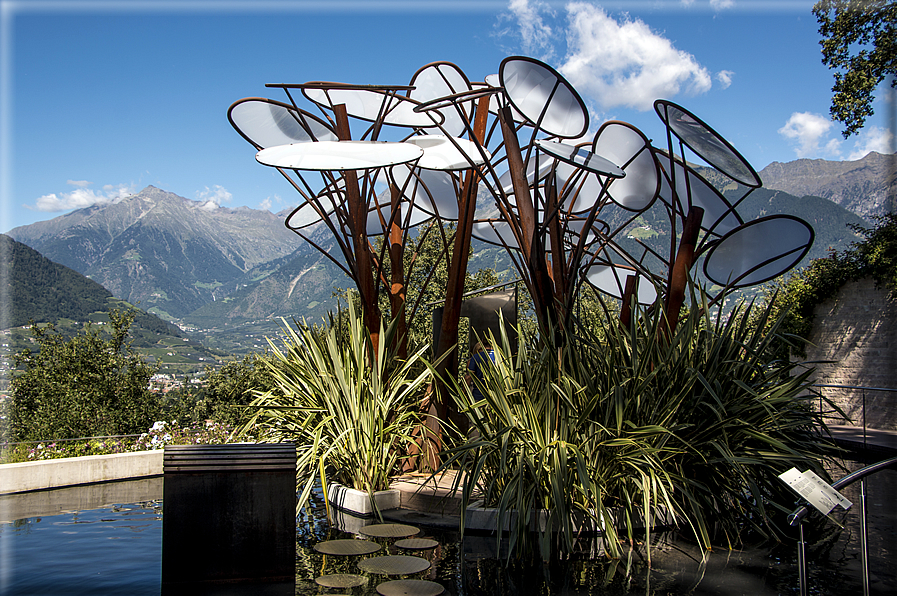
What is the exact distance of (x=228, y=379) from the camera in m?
24.0

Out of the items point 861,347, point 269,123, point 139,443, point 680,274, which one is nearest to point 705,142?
point 680,274

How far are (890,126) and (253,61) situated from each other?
1000 centimetres

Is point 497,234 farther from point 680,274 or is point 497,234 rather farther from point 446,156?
Result: point 680,274

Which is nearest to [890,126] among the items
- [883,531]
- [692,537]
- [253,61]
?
[883,531]

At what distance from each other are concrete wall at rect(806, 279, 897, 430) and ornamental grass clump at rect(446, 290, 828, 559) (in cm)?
1070

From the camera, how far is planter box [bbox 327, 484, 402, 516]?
204 inches

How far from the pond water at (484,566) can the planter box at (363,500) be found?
237mm

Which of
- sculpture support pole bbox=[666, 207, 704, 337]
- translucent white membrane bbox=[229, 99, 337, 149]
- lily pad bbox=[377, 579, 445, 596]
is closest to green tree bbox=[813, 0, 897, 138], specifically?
sculpture support pole bbox=[666, 207, 704, 337]

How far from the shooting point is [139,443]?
8812 mm

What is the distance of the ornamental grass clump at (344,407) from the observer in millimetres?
5375

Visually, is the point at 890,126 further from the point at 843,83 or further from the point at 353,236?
the point at 843,83

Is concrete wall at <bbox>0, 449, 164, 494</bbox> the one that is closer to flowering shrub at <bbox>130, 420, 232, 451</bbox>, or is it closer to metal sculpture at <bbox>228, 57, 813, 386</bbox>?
flowering shrub at <bbox>130, 420, 232, 451</bbox>

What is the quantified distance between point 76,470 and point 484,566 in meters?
5.55

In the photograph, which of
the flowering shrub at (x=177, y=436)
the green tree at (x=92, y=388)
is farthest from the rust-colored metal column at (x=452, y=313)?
the green tree at (x=92, y=388)
